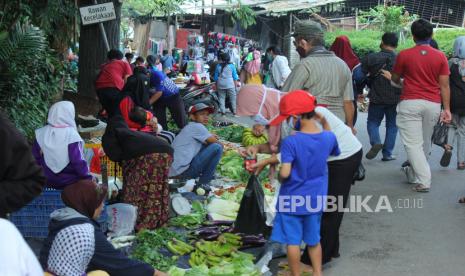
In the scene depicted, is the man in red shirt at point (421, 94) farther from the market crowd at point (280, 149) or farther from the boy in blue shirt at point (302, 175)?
the boy in blue shirt at point (302, 175)

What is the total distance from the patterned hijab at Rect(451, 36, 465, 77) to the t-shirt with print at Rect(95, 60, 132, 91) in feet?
18.3

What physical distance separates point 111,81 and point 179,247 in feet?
19.1

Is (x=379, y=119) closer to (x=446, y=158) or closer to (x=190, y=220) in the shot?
(x=446, y=158)

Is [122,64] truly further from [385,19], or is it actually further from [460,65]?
[385,19]

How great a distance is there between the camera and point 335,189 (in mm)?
5512

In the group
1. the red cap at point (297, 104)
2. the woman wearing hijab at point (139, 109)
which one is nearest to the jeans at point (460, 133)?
the woman wearing hijab at point (139, 109)

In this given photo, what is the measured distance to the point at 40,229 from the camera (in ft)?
20.5

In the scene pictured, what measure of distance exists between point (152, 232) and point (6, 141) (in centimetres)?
321

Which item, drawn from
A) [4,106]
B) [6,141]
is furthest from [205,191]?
[6,141]

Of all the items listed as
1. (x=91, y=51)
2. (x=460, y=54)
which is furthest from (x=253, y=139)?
(x=91, y=51)

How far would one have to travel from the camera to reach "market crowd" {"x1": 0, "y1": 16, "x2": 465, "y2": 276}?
13.8 ft

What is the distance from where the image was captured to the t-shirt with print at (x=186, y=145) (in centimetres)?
793

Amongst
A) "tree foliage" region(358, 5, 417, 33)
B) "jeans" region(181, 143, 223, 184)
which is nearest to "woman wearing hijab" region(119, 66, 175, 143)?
"jeans" region(181, 143, 223, 184)

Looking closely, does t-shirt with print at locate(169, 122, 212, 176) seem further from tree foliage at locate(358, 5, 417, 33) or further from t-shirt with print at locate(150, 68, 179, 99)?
tree foliage at locate(358, 5, 417, 33)
